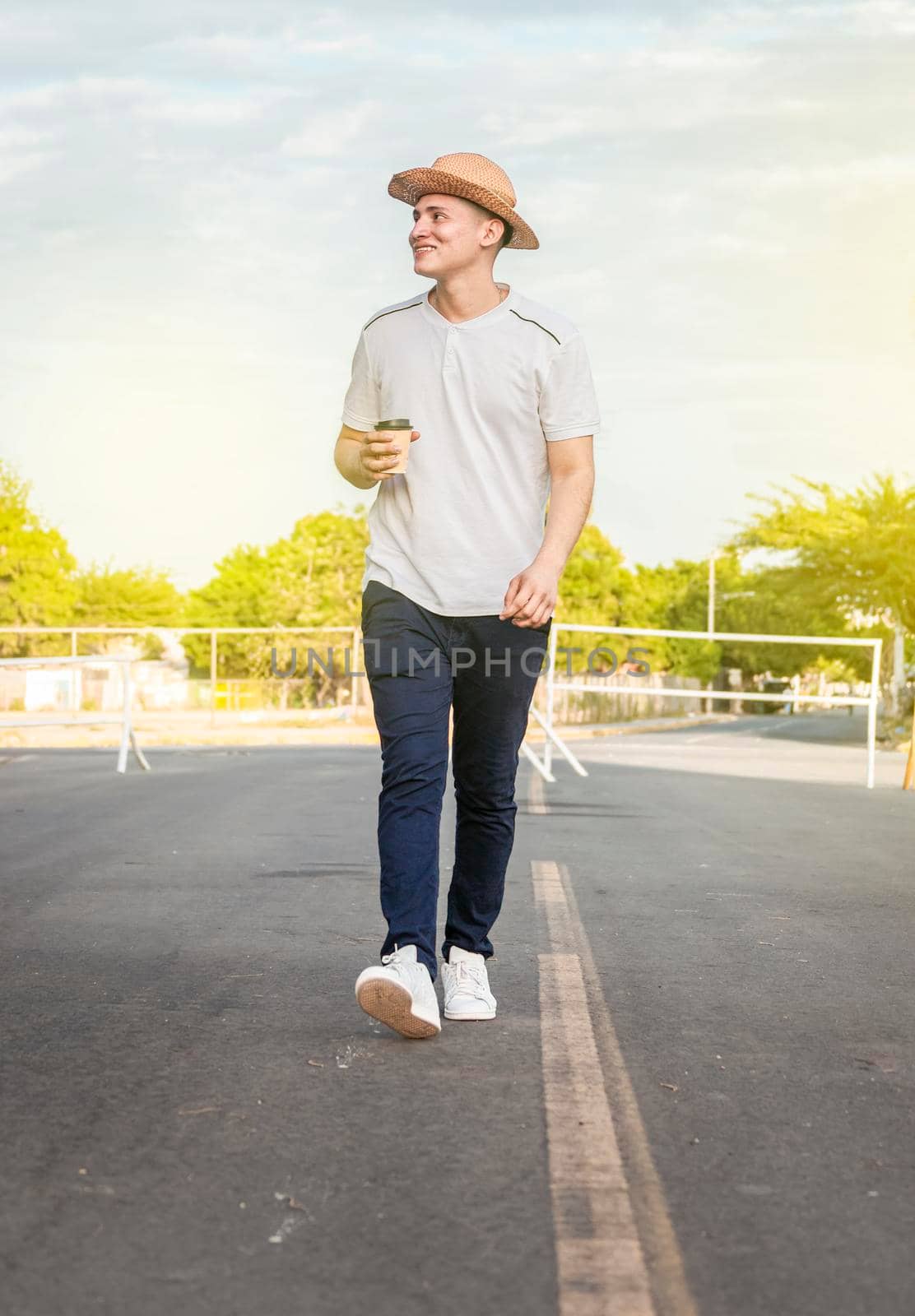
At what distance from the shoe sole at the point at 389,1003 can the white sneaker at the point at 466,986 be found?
0.31 m

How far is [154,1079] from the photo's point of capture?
322cm

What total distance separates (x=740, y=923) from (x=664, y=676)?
52974mm

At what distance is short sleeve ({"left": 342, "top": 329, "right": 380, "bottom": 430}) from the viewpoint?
160 inches

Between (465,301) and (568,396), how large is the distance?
37 cm

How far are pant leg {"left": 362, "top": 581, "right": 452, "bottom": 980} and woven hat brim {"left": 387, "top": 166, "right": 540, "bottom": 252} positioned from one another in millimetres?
1047

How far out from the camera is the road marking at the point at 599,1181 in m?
2.19

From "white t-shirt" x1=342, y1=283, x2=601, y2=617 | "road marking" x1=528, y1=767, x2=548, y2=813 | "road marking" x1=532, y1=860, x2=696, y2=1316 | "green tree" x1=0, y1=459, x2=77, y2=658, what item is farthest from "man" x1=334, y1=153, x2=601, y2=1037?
"green tree" x1=0, y1=459, x2=77, y2=658

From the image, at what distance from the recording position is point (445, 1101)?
121 inches

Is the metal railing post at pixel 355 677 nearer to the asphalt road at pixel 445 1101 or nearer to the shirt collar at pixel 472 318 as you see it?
the asphalt road at pixel 445 1101

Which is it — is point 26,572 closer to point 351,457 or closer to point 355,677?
point 355,677

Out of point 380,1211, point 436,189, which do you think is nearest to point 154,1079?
point 380,1211

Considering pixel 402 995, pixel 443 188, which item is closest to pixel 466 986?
pixel 402 995

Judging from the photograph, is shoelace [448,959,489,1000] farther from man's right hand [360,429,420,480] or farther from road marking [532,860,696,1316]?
man's right hand [360,429,420,480]

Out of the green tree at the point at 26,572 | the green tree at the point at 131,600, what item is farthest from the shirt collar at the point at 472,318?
the green tree at the point at 131,600
